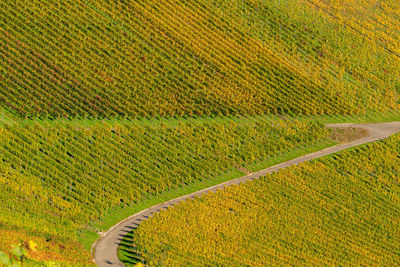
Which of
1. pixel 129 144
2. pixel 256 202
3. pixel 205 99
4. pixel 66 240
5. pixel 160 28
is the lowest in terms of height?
pixel 66 240

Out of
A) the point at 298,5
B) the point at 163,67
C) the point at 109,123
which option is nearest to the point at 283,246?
the point at 109,123

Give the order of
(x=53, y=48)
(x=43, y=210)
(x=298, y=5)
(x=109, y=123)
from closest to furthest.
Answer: (x=43, y=210)
(x=109, y=123)
(x=53, y=48)
(x=298, y=5)

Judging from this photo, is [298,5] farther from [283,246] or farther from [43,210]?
[43,210]

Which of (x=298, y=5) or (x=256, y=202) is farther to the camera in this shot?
(x=298, y=5)

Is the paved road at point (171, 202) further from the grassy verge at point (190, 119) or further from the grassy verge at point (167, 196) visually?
the grassy verge at point (190, 119)

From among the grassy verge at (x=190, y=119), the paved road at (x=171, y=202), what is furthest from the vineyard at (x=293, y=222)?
the grassy verge at (x=190, y=119)

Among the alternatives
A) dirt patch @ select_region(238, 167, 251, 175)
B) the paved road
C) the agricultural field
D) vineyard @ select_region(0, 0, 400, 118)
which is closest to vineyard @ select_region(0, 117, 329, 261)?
the agricultural field

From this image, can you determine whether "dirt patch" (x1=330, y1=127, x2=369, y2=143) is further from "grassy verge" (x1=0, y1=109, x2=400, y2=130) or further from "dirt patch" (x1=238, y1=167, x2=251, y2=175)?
"dirt patch" (x1=238, y1=167, x2=251, y2=175)

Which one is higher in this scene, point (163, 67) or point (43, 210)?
point (163, 67)

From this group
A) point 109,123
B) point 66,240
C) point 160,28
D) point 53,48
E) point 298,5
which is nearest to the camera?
point 66,240
